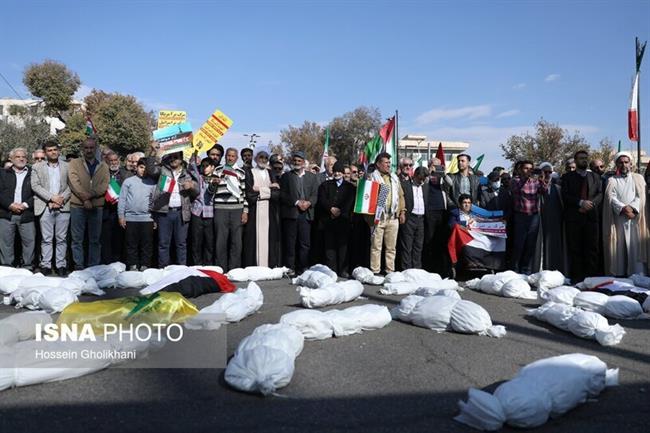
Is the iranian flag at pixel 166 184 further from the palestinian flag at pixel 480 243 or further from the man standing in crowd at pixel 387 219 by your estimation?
the palestinian flag at pixel 480 243

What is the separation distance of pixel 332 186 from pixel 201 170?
7.50ft

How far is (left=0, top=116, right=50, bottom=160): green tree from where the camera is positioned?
35906mm

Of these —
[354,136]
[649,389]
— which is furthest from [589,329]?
[354,136]

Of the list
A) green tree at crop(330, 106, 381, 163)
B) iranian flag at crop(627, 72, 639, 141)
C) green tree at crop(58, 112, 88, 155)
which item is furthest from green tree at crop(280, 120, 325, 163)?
iranian flag at crop(627, 72, 639, 141)

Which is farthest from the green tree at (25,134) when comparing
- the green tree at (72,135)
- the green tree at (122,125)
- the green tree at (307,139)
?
the green tree at (307,139)

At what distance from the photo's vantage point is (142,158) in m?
9.70

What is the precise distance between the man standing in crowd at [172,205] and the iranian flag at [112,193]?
0.88m

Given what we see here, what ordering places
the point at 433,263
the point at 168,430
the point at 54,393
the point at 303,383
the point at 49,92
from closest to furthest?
the point at 168,430 → the point at 54,393 → the point at 303,383 → the point at 433,263 → the point at 49,92

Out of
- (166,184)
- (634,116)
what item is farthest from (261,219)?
(634,116)

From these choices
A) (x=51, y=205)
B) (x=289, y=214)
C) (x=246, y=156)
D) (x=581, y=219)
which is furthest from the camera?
(x=246, y=156)

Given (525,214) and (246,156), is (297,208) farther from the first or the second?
(525,214)

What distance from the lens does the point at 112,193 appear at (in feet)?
32.0

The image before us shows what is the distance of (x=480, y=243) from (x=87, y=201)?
260 inches

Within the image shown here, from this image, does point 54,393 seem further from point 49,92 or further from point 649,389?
point 49,92
